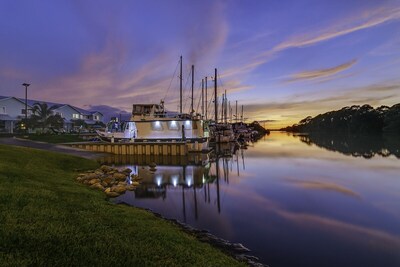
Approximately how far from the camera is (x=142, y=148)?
127 feet

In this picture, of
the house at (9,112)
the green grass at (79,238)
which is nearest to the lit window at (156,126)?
the green grass at (79,238)

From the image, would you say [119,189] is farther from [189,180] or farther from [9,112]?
[9,112]

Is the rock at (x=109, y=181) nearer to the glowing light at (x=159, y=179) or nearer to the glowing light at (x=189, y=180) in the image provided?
the glowing light at (x=159, y=179)

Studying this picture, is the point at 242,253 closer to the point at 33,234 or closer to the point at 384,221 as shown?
the point at 33,234

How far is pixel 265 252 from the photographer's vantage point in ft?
30.5

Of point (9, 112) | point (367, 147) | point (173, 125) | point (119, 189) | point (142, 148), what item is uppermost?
point (9, 112)

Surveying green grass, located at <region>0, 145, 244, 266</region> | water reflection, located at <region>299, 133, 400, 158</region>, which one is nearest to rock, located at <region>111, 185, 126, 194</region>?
green grass, located at <region>0, 145, 244, 266</region>

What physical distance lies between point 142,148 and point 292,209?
27.1m

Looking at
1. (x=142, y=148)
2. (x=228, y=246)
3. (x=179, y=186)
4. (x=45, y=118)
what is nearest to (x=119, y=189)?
(x=179, y=186)

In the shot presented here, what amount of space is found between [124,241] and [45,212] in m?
2.76

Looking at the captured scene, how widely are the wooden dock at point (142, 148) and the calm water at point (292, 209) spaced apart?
11.3 m

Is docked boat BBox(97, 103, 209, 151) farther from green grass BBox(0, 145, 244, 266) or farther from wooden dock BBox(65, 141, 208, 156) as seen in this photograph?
green grass BBox(0, 145, 244, 266)

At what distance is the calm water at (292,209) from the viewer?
944cm

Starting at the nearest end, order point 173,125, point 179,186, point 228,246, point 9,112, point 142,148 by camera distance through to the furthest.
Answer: point 228,246
point 179,186
point 142,148
point 173,125
point 9,112
